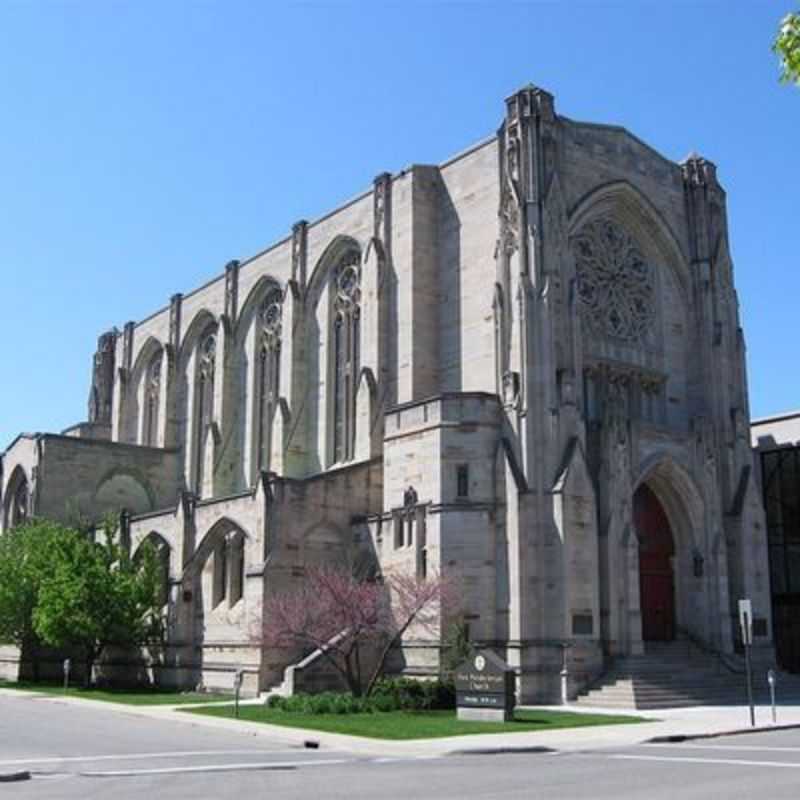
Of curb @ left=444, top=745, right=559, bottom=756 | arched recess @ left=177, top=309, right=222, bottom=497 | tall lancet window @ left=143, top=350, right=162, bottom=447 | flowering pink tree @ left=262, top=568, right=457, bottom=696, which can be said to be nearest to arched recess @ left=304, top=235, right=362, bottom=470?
arched recess @ left=177, top=309, right=222, bottom=497

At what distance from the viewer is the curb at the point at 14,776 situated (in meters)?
16.6

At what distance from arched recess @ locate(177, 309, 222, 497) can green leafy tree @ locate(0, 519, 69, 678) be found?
10970mm

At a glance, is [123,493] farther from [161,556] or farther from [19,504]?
[161,556]

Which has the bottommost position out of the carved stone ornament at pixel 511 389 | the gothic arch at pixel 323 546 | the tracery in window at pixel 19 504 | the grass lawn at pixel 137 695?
the grass lawn at pixel 137 695

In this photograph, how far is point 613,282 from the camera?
43719 millimetres

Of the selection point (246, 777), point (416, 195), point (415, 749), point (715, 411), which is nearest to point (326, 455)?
point (416, 195)

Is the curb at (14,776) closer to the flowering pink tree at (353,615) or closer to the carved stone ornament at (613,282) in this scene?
the flowering pink tree at (353,615)

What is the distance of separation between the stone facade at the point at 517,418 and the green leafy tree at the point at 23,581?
3.87m

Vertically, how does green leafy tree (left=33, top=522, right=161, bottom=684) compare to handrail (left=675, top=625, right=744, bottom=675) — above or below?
above

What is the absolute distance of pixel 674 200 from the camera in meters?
45.8

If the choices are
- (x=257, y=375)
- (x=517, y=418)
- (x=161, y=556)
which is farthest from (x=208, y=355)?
(x=517, y=418)

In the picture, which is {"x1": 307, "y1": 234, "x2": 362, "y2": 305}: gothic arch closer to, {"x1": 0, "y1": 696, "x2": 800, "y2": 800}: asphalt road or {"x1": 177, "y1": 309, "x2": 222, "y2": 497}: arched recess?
{"x1": 177, "y1": 309, "x2": 222, "y2": 497}: arched recess

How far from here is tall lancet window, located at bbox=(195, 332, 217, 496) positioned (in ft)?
194

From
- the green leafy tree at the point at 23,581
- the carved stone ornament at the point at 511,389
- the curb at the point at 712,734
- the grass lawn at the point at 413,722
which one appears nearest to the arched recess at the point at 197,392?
the green leafy tree at the point at 23,581
